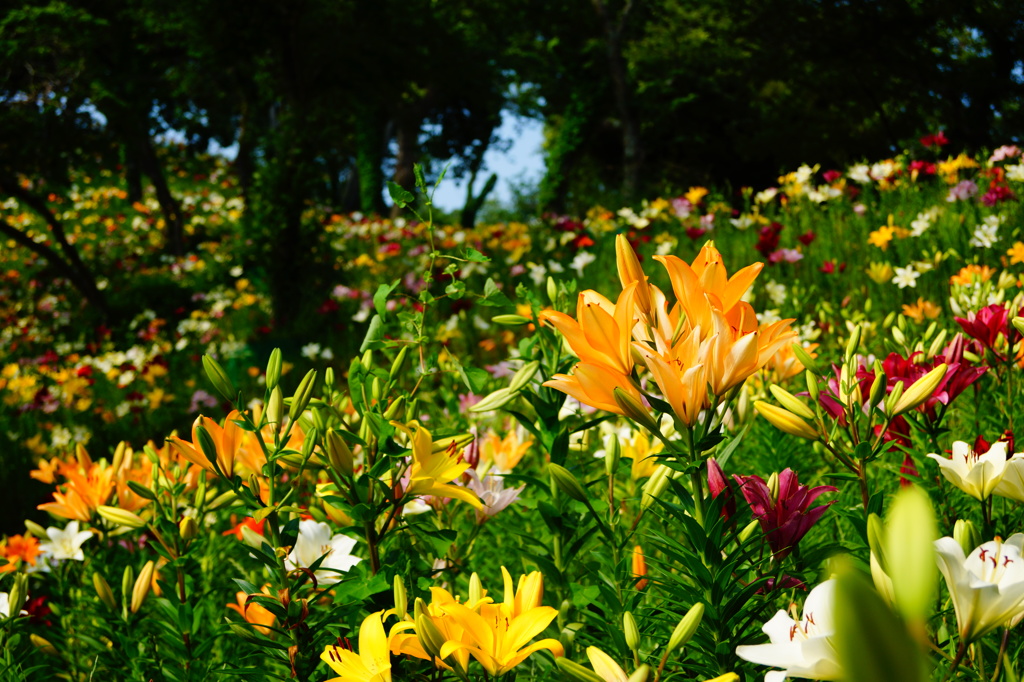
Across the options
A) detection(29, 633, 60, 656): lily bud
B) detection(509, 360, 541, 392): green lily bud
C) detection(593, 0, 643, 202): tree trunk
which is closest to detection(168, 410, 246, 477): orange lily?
detection(509, 360, 541, 392): green lily bud

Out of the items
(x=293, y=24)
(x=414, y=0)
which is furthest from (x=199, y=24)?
(x=414, y=0)

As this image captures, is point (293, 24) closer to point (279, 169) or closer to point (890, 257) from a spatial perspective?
point (279, 169)

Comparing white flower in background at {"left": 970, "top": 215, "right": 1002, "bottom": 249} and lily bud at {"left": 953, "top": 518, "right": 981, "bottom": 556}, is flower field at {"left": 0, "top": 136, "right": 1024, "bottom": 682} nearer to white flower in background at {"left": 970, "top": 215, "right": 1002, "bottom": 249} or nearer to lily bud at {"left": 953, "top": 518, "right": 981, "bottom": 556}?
lily bud at {"left": 953, "top": 518, "right": 981, "bottom": 556}

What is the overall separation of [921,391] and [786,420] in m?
0.15

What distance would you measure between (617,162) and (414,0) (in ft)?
35.5

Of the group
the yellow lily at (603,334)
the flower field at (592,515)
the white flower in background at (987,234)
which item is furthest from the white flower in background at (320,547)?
the white flower in background at (987,234)

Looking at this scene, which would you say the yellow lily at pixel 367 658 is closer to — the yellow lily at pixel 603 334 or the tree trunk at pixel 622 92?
the yellow lily at pixel 603 334

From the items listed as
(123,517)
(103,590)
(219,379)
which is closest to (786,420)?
(219,379)

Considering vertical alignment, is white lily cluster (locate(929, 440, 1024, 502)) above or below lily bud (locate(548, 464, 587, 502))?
above

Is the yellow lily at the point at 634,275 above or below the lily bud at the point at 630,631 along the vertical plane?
above

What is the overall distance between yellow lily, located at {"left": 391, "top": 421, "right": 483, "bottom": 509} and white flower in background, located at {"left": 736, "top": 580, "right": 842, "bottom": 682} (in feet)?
1.08

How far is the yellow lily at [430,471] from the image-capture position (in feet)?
2.43

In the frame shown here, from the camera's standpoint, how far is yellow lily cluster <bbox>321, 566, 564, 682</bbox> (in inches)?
23.2

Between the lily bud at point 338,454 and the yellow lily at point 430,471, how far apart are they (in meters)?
0.07
